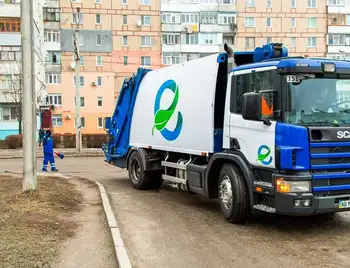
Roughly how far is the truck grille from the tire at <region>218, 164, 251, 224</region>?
1229 millimetres

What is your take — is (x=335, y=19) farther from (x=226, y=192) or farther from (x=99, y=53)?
(x=226, y=192)

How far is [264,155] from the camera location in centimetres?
655

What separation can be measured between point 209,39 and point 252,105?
2034 inches

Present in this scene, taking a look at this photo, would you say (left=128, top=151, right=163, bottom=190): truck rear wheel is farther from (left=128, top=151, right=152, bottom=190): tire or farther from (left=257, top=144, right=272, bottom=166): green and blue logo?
(left=257, top=144, right=272, bottom=166): green and blue logo

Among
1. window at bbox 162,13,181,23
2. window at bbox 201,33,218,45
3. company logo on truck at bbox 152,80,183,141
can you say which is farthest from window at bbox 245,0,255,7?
company logo on truck at bbox 152,80,183,141

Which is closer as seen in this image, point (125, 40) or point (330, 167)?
point (330, 167)

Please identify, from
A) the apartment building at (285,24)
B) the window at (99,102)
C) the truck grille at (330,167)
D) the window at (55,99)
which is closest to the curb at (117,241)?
the truck grille at (330,167)

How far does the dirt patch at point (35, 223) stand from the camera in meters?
5.46

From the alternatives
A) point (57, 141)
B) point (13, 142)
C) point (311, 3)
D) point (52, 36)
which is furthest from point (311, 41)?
point (13, 142)

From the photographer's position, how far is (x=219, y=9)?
57.8 meters

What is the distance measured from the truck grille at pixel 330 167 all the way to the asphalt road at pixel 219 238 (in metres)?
0.77

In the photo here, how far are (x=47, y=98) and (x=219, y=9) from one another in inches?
959

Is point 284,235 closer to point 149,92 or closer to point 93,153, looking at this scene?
point 149,92

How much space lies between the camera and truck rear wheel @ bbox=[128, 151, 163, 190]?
36.2 feet
